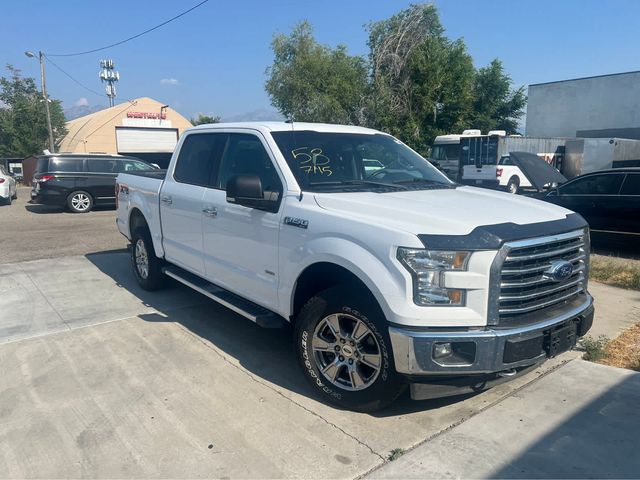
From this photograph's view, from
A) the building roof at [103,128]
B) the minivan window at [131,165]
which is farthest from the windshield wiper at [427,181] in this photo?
the building roof at [103,128]

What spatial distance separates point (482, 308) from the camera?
120 inches

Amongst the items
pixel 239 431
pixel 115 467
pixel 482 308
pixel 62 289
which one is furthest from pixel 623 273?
pixel 62 289

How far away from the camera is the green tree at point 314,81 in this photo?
33.5 m

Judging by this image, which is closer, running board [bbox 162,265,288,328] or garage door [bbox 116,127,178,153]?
running board [bbox 162,265,288,328]

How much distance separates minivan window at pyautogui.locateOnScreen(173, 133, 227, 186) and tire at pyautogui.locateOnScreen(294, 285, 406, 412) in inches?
78.7

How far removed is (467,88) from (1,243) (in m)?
28.7

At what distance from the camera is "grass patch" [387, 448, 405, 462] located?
10.1 feet

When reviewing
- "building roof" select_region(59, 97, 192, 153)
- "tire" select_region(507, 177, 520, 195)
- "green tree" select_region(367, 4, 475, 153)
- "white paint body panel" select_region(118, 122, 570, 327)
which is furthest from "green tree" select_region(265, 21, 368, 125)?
"white paint body panel" select_region(118, 122, 570, 327)

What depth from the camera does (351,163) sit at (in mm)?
4523

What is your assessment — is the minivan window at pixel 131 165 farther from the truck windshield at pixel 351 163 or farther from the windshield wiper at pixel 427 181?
the windshield wiper at pixel 427 181

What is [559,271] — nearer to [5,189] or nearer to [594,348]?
[594,348]

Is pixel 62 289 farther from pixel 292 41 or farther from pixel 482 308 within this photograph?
pixel 292 41

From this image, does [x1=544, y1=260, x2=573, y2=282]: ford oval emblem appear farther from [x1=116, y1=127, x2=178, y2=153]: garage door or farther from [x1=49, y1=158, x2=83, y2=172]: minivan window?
[x1=116, y1=127, x2=178, y2=153]: garage door

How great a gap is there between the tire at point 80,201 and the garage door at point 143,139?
39116 millimetres
